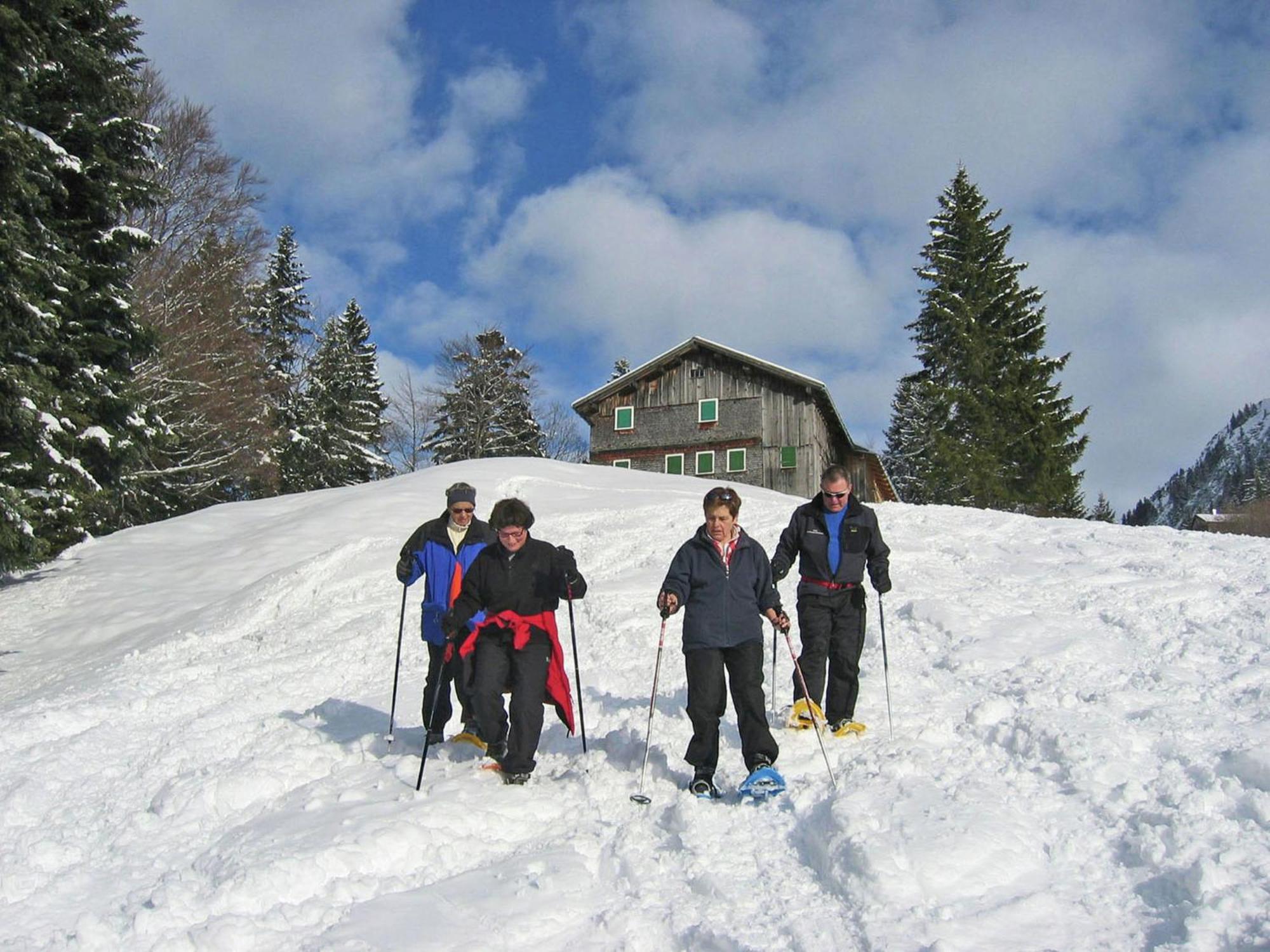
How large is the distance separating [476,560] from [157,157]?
903 inches

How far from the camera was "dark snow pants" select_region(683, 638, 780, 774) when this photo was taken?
5.46 meters

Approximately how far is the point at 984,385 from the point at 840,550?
29710mm

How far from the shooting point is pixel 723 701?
561 centimetres

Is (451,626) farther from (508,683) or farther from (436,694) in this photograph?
(436,694)

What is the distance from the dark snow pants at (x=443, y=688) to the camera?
6445 mm

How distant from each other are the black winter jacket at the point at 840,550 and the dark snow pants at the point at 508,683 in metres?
1.80

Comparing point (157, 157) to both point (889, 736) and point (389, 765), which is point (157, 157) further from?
point (889, 736)

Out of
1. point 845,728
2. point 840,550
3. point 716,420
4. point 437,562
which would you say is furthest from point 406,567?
point 716,420

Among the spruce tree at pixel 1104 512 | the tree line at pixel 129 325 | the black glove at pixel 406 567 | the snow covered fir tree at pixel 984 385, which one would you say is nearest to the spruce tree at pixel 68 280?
the tree line at pixel 129 325

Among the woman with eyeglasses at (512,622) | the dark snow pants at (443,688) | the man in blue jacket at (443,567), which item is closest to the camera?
the woman with eyeglasses at (512,622)

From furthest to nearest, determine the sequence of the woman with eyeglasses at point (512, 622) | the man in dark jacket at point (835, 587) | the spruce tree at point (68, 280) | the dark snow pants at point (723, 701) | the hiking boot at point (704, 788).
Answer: the spruce tree at point (68, 280), the man in dark jacket at point (835, 587), the woman with eyeglasses at point (512, 622), the dark snow pants at point (723, 701), the hiking boot at point (704, 788)

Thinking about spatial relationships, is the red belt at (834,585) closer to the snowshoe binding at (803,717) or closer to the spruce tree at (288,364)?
the snowshoe binding at (803,717)

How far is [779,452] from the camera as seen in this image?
35594mm

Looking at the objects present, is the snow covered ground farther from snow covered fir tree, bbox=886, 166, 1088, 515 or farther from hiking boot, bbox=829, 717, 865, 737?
snow covered fir tree, bbox=886, 166, 1088, 515
